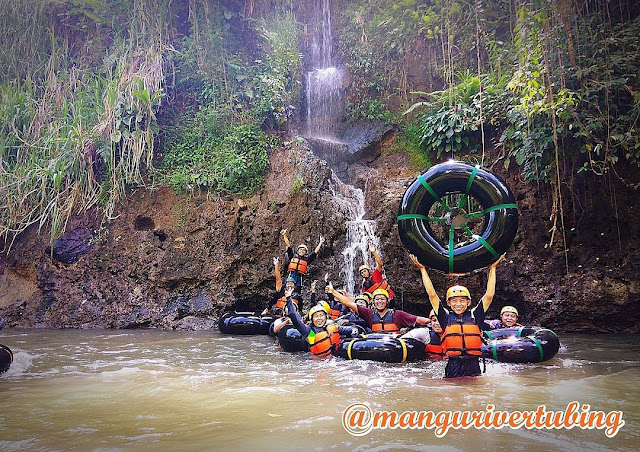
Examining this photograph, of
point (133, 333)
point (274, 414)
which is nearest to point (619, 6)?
point (274, 414)

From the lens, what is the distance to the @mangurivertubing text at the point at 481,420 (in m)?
3.11

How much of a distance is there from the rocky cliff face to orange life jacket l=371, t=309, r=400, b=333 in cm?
267

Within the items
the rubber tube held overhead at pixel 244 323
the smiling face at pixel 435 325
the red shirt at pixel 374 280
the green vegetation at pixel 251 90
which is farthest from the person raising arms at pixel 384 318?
the green vegetation at pixel 251 90

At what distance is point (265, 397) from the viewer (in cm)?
399

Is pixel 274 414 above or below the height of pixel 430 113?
below

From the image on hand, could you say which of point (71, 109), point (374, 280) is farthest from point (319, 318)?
point (71, 109)

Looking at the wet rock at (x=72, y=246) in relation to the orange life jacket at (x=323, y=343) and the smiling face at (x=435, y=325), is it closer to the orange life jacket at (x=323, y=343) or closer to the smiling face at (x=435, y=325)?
the orange life jacket at (x=323, y=343)

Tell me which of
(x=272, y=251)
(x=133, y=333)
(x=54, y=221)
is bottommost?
(x=133, y=333)

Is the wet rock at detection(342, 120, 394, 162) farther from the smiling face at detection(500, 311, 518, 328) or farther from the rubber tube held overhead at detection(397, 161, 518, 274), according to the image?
the rubber tube held overhead at detection(397, 161, 518, 274)

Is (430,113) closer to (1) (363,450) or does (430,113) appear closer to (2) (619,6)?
(2) (619,6)

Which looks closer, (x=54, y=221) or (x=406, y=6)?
(x=54, y=221)

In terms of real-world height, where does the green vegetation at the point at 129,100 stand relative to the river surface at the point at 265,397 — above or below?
above

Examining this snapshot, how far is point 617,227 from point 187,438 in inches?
318

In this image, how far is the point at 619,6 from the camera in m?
8.13
